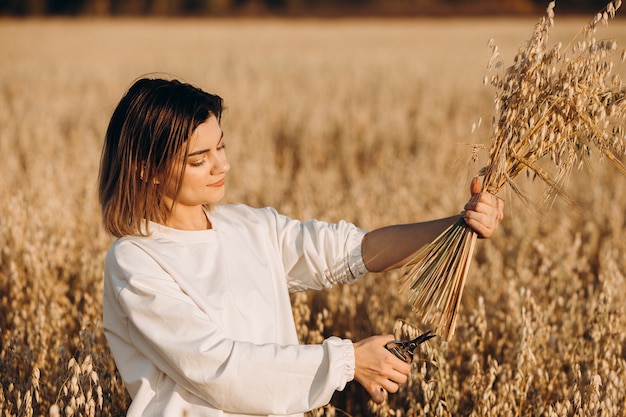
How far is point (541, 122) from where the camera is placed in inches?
74.6

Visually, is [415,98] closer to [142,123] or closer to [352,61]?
[352,61]

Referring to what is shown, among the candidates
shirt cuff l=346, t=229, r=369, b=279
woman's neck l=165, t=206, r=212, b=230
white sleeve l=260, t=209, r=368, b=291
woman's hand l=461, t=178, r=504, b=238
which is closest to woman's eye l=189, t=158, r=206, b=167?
woman's neck l=165, t=206, r=212, b=230

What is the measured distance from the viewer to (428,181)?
18.2 feet

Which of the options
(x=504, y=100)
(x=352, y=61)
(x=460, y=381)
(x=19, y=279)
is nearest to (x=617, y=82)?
(x=504, y=100)

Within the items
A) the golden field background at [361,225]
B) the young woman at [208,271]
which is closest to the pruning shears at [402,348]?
the young woman at [208,271]

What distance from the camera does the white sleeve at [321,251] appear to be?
7.07 feet

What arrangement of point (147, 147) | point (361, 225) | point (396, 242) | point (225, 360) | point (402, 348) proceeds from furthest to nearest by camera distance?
point (361, 225) → point (396, 242) → point (147, 147) → point (402, 348) → point (225, 360)

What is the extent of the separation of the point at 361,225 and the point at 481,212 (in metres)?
2.51

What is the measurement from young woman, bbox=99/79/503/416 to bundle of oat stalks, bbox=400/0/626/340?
0.35 feet

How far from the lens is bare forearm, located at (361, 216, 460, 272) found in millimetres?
2096

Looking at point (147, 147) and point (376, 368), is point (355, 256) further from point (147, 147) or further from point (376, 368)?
point (147, 147)

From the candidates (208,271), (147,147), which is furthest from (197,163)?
(208,271)

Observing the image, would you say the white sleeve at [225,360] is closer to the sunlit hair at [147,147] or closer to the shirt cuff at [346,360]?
the shirt cuff at [346,360]

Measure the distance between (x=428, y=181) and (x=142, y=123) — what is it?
3819 mm
